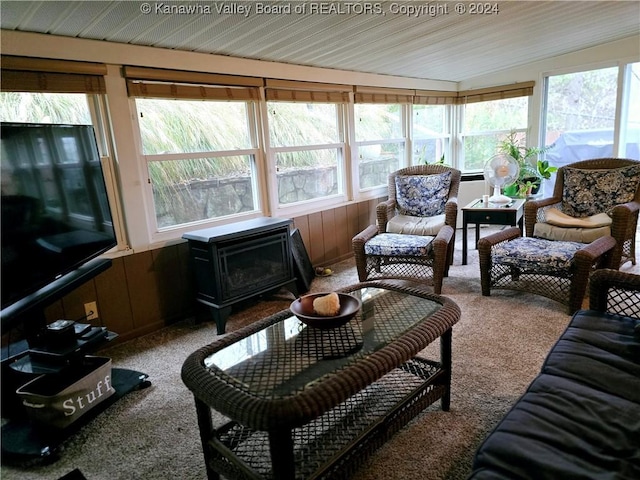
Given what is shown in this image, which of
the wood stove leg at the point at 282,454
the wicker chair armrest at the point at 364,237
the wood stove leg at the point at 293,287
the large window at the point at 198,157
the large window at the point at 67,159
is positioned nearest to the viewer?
the wood stove leg at the point at 282,454

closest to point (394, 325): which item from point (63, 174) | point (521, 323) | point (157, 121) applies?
point (521, 323)

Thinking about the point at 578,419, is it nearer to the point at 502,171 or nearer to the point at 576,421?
the point at 576,421

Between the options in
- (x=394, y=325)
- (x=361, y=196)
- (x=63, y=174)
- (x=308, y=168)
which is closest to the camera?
(x=394, y=325)

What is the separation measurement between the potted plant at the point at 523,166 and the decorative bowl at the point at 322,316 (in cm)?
331

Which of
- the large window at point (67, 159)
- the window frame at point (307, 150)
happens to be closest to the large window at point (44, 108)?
the large window at point (67, 159)

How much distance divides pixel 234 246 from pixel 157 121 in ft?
3.46

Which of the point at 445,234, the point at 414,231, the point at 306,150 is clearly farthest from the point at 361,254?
the point at 306,150

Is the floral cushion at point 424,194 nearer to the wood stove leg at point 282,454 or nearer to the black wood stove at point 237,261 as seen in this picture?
the black wood stove at point 237,261

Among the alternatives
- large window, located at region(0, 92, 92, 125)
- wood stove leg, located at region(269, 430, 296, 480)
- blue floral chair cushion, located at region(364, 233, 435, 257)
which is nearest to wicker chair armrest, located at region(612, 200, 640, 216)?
blue floral chair cushion, located at region(364, 233, 435, 257)

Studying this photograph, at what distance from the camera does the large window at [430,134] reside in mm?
5371

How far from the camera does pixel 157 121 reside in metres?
2.99

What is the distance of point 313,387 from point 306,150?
304 cm

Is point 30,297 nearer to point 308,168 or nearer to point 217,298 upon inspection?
point 217,298

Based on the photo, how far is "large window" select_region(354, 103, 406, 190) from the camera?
4.64 m
